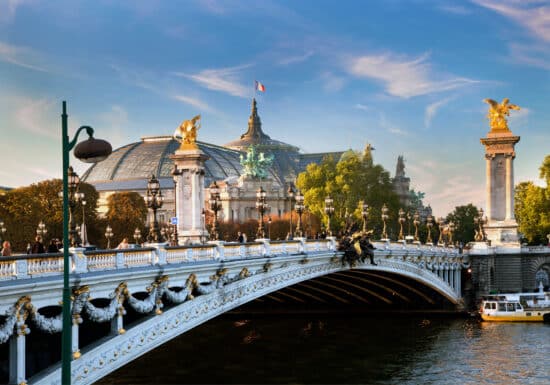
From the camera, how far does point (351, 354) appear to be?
42.3 metres

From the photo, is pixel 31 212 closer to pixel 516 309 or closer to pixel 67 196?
pixel 516 309

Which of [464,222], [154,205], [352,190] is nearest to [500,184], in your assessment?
[352,190]

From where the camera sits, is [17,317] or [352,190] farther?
[352,190]

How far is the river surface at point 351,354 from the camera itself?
1403 inches

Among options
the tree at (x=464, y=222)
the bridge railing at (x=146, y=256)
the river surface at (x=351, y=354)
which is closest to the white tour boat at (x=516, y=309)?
the river surface at (x=351, y=354)

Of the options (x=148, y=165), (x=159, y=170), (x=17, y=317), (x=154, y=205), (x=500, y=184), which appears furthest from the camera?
(x=148, y=165)

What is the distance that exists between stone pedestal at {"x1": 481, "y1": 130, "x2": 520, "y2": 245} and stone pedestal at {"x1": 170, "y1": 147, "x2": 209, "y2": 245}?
73.4ft

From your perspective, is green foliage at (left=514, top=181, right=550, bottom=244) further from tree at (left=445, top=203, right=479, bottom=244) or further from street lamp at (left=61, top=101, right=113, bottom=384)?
street lamp at (left=61, top=101, right=113, bottom=384)

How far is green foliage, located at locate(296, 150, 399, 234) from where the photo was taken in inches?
3430

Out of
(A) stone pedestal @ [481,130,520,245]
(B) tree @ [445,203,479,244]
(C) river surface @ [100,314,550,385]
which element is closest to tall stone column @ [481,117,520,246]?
(A) stone pedestal @ [481,130,520,245]

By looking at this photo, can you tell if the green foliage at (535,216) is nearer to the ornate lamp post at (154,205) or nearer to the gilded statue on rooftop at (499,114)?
the gilded statue on rooftop at (499,114)

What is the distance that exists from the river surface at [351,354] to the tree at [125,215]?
29539 millimetres

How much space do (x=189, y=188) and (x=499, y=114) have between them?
24790mm

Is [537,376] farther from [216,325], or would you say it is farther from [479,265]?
[479,265]
